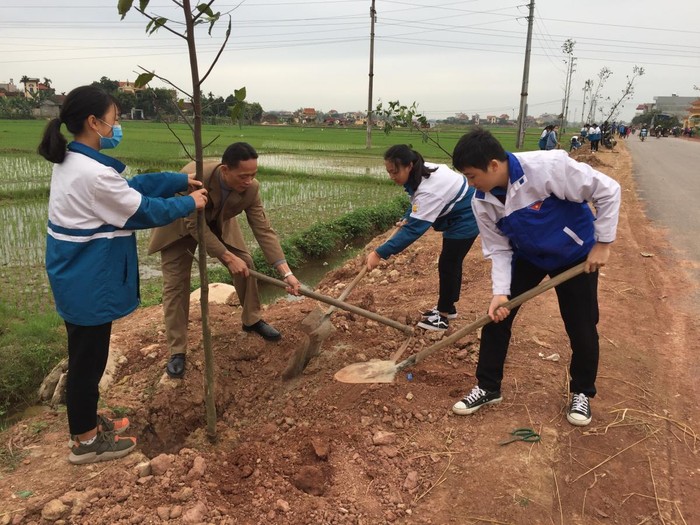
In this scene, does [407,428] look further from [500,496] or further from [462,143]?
[462,143]

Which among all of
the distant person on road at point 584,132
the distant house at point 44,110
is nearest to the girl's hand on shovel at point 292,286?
the distant person on road at point 584,132

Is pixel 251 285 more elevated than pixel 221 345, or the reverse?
pixel 251 285

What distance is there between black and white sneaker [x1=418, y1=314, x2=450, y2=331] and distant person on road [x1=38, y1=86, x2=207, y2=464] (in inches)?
83.1

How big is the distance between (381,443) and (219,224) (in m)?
1.80

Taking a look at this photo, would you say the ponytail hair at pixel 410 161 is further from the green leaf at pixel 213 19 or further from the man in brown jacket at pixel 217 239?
the green leaf at pixel 213 19

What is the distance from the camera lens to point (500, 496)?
218 cm

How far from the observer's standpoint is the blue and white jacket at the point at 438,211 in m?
3.34

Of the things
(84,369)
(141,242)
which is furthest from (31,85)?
(84,369)

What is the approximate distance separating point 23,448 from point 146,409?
647mm

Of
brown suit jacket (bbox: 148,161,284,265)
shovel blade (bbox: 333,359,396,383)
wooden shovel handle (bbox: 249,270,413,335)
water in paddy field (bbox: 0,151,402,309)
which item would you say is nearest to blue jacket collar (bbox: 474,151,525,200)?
wooden shovel handle (bbox: 249,270,413,335)

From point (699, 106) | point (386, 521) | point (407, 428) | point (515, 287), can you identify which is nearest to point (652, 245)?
point (515, 287)

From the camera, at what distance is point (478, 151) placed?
7.47 ft

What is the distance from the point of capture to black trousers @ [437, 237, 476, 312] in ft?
12.1

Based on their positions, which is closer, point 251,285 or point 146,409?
point 146,409
